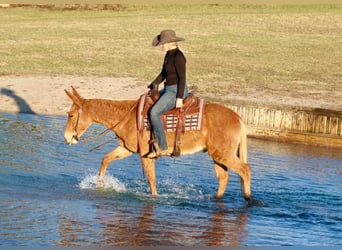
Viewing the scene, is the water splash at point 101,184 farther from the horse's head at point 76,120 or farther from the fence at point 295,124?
the fence at point 295,124

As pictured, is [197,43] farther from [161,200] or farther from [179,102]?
[179,102]

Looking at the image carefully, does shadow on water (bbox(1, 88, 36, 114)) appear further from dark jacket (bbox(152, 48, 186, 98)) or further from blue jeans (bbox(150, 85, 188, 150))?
dark jacket (bbox(152, 48, 186, 98))

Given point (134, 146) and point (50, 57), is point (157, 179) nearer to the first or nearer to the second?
point (134, 146)

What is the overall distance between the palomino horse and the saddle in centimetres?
8

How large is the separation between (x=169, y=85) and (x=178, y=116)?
18.6 inches

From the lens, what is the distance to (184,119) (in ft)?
41.7

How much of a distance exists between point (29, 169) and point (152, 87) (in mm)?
2843

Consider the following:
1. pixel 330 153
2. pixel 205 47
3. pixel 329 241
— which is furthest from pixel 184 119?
pixel 205 47

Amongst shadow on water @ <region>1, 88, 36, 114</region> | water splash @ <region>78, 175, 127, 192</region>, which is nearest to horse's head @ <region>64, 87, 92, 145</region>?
water splash @ <region>78, 175, 127, 192</region>

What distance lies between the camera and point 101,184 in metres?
13.6

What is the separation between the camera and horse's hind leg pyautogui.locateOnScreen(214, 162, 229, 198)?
519 inches

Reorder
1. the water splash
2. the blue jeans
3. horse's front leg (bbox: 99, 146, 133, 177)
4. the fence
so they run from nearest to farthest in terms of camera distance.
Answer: the blue jeans
horse's front leg (bbox: 99, 146, 133, 177)
the water splash
the fence

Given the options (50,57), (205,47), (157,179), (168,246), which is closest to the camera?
(168,246)

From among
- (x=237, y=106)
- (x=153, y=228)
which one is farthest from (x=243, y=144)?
(x=237, y=106)
